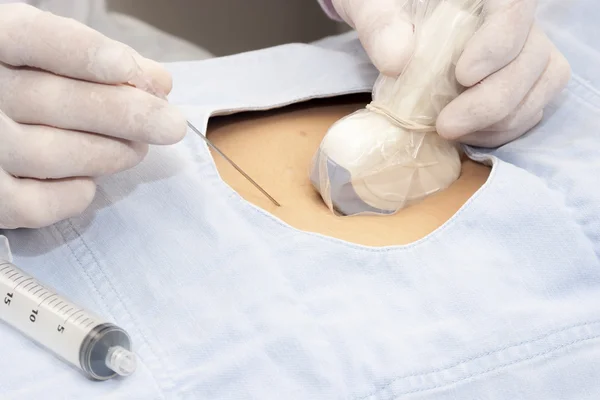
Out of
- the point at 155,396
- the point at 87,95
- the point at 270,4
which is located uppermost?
the point at 87,95

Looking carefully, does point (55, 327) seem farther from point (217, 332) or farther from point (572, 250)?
point (572, 250)

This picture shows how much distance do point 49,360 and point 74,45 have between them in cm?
30

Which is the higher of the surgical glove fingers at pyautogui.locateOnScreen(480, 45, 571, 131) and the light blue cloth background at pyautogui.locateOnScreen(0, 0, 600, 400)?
the surgical glove fingers at pyautogui.locateOnScreen(480, 45, 571, 131)

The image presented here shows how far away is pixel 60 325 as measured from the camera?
0.67 m

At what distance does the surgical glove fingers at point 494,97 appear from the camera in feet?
2.83

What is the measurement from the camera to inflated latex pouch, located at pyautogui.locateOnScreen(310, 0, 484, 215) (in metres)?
0.85

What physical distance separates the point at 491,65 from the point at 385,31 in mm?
135

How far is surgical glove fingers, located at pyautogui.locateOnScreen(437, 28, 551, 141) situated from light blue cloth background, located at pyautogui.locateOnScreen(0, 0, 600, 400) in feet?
0.20

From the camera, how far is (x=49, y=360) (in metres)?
0.67

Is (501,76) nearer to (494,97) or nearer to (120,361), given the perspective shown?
(494,97)

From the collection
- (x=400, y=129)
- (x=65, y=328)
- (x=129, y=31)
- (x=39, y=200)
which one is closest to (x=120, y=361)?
(x=65, y=328)

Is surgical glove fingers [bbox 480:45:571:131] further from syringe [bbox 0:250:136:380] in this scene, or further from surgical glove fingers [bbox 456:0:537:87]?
syringe [bbox 0:250:136:380]

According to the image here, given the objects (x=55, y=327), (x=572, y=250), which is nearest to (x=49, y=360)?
(x=55, y=327)

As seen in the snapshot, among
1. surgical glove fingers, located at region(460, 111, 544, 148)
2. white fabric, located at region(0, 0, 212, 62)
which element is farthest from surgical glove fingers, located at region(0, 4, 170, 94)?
white fabric, located at region(0, 0, 212, 62)
